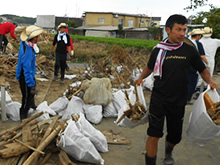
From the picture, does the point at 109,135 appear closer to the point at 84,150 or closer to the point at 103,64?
the point at 84,150

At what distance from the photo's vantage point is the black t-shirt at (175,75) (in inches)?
106

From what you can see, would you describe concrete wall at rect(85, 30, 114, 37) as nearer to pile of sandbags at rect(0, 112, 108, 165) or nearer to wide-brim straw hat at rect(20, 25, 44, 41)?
wide-brim straw hat at rect(20, 25, 44, 41)

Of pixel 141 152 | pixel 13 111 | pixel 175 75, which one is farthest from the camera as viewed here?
pixel 13 111

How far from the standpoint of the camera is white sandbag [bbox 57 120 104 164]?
2945 millimetres

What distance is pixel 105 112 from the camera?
502 cm

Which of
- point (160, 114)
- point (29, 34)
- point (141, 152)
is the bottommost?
point (141, 152)

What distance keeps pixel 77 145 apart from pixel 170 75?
1336 millimetres

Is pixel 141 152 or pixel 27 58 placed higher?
pixel 27 58

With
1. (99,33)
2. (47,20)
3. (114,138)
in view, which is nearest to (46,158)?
(114,138)

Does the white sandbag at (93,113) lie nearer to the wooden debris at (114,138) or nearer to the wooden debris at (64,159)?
the wooden debris at (114,138)

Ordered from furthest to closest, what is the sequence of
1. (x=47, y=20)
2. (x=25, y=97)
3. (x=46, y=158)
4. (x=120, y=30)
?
(x=47, y=20)
(x=120, y=30)
(x=25, y=97)
(x=46, y=158)

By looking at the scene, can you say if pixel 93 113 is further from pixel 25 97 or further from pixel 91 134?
pixel 91 134

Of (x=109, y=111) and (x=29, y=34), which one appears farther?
(x=109, y=111)

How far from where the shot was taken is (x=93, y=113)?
4.68 meters
